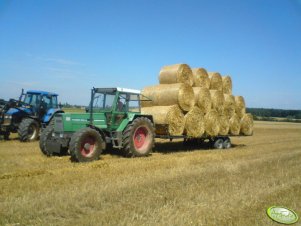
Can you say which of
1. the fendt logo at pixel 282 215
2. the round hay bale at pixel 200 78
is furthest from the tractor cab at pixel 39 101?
the fendt logo at pixel 282 215

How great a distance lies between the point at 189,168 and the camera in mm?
8844

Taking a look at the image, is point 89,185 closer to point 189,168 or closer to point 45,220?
point 45,220

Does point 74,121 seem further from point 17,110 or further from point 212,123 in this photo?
point 17,110

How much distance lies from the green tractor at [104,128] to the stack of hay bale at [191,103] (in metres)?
0.81

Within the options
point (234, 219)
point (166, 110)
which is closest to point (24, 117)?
point (166, 110)

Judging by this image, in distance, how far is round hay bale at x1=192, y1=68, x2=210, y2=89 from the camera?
1364 centimetres

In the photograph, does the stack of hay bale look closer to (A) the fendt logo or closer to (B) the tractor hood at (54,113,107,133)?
(B) the tractor hood at (54,113,107,133)

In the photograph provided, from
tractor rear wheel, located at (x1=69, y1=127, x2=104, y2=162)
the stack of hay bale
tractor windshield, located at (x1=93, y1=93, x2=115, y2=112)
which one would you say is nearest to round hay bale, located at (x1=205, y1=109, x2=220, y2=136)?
the stack of hay bale

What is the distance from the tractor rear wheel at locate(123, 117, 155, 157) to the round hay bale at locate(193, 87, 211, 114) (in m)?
2.57

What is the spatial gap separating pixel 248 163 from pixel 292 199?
3.70m

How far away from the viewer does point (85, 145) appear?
9.51 meters

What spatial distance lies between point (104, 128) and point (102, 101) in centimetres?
87

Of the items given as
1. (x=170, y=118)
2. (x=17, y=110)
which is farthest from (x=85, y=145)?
(x=17, y=110)

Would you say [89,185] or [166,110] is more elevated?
[166,110]
